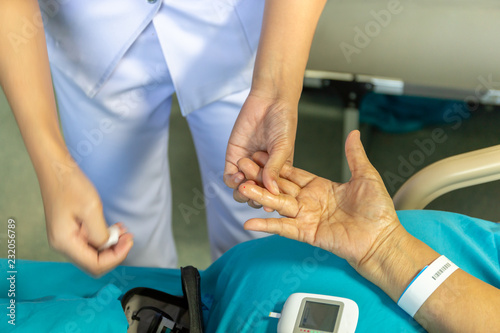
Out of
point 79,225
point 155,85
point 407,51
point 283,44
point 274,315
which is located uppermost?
point 407,51

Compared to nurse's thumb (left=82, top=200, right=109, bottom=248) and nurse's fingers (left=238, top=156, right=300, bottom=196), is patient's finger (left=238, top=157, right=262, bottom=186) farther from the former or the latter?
nurse's thumb (left=82, top=200, right=109, bottom=248)

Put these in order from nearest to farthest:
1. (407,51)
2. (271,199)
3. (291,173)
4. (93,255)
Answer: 1. (93,255)
2. (271,199)
3. (291,173)
4. (407,51)

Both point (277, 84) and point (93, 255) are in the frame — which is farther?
point (277, 84)

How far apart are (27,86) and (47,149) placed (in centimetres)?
13

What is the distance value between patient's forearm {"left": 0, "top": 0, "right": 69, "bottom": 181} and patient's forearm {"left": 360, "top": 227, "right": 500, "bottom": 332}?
0.63m

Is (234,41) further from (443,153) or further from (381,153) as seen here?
(443,153)

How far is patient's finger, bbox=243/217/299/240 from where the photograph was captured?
91 cm

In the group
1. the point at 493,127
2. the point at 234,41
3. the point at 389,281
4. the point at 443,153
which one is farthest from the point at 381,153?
the point at 389,281

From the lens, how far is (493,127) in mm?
2412

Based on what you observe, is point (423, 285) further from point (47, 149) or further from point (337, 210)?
point (47, 149)

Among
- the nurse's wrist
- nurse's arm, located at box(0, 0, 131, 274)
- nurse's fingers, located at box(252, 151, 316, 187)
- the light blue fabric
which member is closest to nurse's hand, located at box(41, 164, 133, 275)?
nurse's arm, located at box(0, 0, 131, 274)

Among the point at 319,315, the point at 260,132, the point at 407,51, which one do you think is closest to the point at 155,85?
the point at 260,132

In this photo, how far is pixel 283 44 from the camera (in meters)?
1.11

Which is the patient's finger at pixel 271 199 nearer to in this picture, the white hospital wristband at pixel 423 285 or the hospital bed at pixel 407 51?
the white hospital wristband at pixel 423 285
